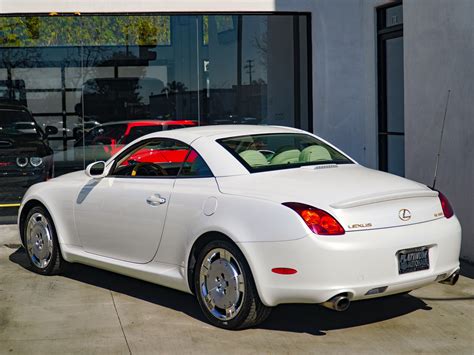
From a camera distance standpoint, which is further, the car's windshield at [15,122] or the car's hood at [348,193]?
the car's windshield at [15,122]

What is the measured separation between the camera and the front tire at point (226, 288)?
5.93 m

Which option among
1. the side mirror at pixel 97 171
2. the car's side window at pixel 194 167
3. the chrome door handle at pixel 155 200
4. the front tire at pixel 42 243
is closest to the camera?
the car's side window at pixel 194 167

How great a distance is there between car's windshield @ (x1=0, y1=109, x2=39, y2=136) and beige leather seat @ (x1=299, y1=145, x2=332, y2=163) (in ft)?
20.0

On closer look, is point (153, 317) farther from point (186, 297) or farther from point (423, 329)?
point (423, 329)

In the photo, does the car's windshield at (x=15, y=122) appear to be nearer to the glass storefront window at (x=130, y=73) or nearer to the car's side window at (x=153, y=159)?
the glass storefront window at (x=130, y=73)

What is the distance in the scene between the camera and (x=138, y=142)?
7.40 meters

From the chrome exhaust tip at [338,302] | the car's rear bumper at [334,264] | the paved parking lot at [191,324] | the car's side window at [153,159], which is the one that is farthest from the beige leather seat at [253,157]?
the chrome exhaust tip at [338,302]

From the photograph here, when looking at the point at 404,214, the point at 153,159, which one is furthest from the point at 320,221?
the point at 153,159

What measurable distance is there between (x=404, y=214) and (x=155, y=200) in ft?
6.79

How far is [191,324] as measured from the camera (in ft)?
21.0

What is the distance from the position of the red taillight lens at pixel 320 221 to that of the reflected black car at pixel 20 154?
7.09m

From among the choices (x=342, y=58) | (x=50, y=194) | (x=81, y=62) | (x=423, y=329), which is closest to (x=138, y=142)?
(x=50, y=194)

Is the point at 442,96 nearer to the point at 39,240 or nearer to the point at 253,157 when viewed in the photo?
the point at 253,157

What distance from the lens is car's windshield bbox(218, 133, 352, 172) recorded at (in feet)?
21.7
